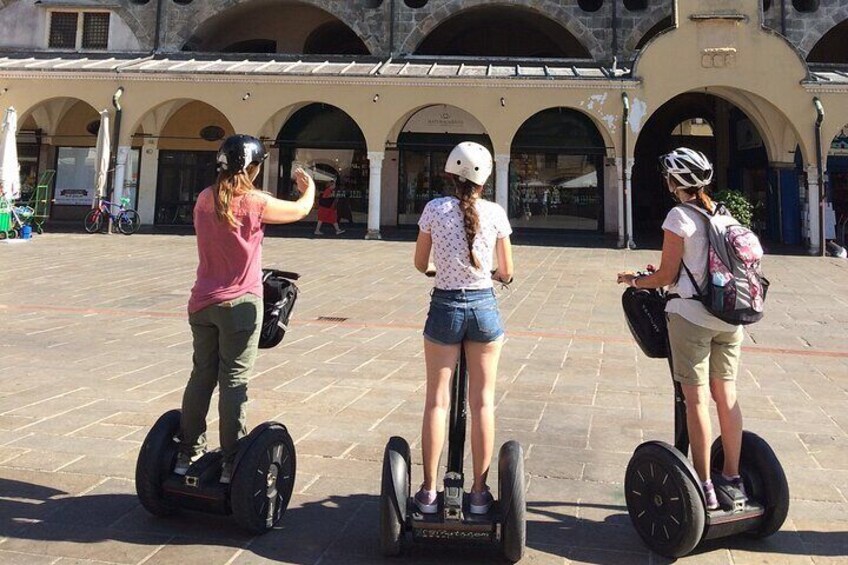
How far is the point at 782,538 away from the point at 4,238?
59.0ft

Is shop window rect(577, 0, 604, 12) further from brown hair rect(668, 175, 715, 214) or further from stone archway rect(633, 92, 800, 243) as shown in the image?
brown hair rect(668, 175, 715, 214)

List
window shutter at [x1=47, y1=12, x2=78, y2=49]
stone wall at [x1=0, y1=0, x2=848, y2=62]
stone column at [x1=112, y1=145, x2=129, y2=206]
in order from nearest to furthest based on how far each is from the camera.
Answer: stone column at [x1=112, y1=145, x2=129, y2=206] < stone wall at [x1=0, y1=0, x2=848, y2=62] < window shutter at [x1=47, y1=12, x2=78, y2=49]

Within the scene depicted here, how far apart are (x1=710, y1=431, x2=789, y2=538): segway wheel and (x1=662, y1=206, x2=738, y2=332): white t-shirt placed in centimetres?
60

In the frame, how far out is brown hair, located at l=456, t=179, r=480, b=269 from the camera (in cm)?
266

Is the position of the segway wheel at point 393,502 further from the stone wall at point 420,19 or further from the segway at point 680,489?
the stone wall at point 420,19

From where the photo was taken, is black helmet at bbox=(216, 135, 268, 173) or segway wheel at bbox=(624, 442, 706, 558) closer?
segway wheel at bbox=(624, 442, 706, 558)

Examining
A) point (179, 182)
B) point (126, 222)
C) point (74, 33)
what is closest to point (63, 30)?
point (74, 33)

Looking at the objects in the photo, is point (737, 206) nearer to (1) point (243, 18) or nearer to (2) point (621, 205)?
(2) point (621, 205)

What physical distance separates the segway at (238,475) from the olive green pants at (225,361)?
0.10 meters

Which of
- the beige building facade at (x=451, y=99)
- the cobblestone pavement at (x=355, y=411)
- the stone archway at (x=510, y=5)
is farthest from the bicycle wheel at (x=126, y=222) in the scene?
the stone archway at (x=510, y=5)

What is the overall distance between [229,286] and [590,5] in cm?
2252

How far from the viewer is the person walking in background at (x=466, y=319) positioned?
2.64m

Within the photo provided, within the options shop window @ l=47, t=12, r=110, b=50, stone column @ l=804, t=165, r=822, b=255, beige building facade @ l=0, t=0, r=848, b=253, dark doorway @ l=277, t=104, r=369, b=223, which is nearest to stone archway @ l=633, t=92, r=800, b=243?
beige building facade @ l=0, t=0, r=848, b=253

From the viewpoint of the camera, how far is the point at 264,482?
284cm
